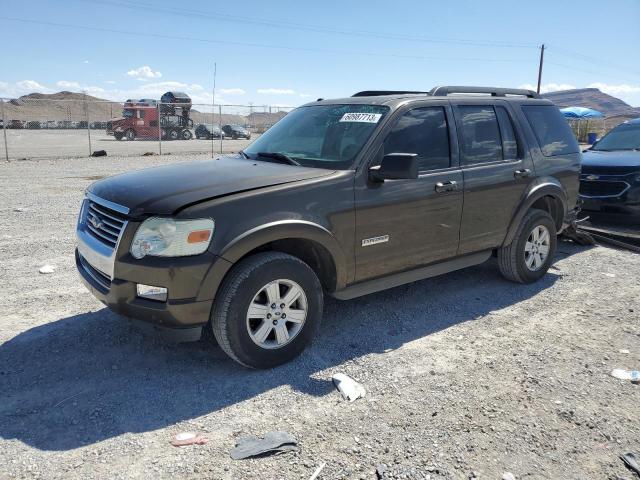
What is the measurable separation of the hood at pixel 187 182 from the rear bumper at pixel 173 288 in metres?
0.35

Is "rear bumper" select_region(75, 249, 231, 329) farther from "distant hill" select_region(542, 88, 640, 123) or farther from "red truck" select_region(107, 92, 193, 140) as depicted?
"distant hill" select_region(542, 88, 640, 123)

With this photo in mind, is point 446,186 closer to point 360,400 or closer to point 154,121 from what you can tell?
point 360,400

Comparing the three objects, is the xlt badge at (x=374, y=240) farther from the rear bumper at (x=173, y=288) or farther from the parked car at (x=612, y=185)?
the parked car at (x=612, y=185)

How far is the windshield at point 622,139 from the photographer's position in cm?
945

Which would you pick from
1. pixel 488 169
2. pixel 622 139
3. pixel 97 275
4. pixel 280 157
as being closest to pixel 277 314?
pixel 97 275

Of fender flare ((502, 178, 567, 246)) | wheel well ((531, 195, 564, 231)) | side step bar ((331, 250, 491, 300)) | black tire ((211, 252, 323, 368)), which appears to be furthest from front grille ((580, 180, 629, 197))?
black tire ((211, 252, 323, 368))

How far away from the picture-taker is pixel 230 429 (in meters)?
3.13

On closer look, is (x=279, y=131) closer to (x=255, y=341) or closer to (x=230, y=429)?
(x=255, y=341)

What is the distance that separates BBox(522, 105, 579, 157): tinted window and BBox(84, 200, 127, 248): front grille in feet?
13.9

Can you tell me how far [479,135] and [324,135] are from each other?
1564mm

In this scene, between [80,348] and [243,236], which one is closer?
[243,236]

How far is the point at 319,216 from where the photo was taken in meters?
3.90

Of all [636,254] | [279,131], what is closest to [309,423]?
[279,131]

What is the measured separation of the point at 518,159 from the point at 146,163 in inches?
614
